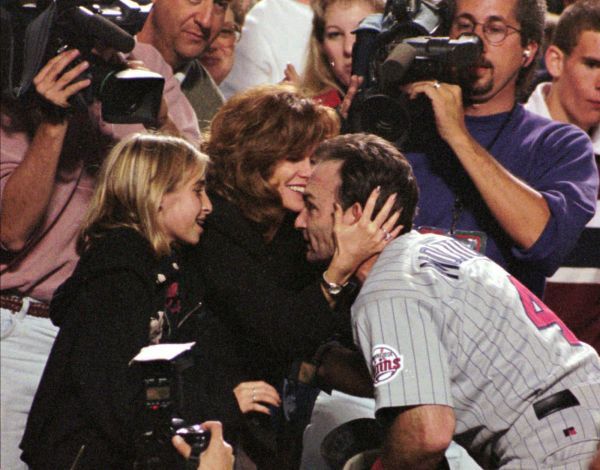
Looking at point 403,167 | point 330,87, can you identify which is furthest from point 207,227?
point 330,87

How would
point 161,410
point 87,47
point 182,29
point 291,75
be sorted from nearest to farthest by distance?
point 161,410 → point 87,47 → point 182,29 → point 291,75

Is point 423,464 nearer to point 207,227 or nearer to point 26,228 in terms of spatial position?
point 207,227

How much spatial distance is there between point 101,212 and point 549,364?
4.04 ft

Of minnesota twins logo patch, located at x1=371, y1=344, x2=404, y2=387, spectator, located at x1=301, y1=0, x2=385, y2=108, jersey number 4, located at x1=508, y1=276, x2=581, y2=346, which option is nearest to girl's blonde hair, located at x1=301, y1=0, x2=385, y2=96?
spectator, located at x1=301, y1=0, x2=385, y2=108

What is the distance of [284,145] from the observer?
352 centimetres

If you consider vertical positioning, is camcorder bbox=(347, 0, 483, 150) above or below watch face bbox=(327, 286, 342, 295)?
above

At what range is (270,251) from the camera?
3504mm

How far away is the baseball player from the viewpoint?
2.68 metres

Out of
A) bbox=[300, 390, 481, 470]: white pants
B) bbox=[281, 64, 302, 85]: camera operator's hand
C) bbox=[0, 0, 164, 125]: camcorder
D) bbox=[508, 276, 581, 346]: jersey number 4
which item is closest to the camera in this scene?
bbox=[508, 276, 581, 346]: jersey number 4

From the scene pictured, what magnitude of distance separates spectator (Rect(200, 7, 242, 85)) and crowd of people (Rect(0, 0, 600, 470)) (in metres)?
0.42

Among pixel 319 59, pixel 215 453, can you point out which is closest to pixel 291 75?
pixel 319 59

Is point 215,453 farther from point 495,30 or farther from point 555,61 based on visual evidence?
point 555,61

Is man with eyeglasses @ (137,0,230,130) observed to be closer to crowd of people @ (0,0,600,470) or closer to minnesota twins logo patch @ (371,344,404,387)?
crowd of people @ (0,0,600,470)

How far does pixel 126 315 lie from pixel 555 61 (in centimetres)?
216
